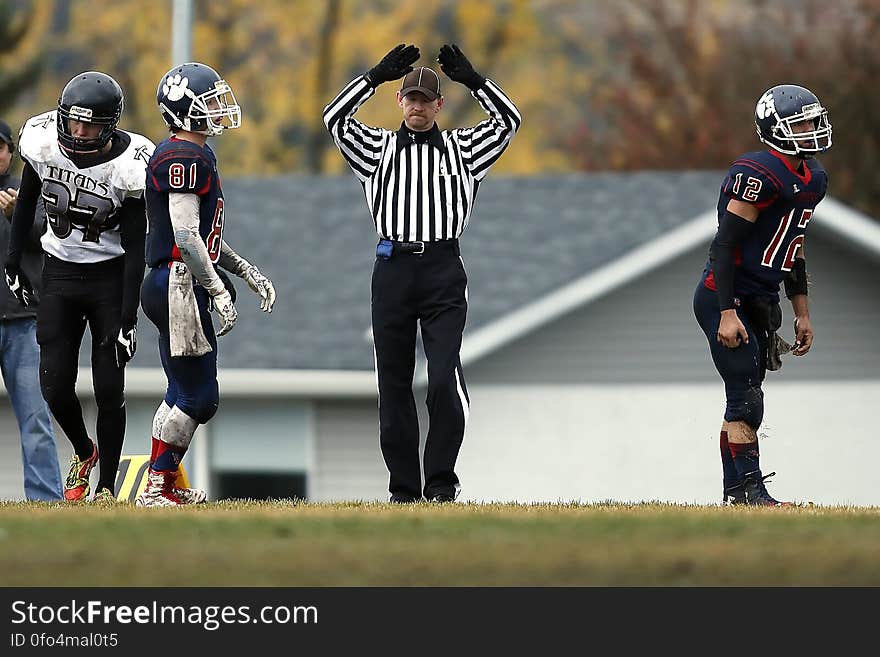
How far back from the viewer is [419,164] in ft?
32.1

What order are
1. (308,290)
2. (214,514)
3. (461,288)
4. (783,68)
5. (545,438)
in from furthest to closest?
(783,68), (308,290), (545,438), (461,288), (214,514)

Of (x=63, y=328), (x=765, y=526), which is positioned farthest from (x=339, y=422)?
(x=765, y=526)

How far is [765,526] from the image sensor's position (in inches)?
327

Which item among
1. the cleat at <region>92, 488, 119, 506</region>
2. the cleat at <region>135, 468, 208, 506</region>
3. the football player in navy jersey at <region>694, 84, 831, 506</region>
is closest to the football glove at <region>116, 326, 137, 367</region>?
the cleat at <region>135, 468, 208, 506</region>

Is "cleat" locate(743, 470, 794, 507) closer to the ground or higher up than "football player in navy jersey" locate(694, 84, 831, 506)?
closer to the ground

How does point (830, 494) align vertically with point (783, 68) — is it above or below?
below

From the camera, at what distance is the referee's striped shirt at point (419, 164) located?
9.67 m

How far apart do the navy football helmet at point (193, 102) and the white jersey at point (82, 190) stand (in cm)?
40

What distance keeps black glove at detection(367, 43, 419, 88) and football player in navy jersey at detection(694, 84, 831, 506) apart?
1.77m

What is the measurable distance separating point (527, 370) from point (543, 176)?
3.58m

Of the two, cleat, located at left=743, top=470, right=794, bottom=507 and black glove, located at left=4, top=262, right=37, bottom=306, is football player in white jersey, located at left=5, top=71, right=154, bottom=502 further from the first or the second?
cleat, located at left=743, top=470, right=794, bottom=507

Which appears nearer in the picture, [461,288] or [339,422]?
[461,288]

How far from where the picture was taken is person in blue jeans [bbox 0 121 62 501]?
10881mm

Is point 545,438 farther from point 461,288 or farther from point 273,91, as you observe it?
point 273,91
